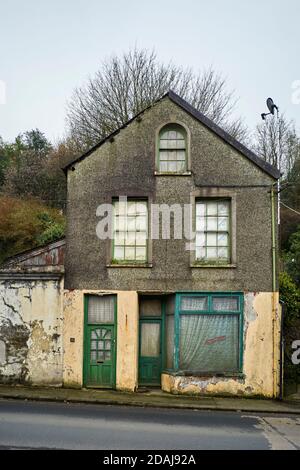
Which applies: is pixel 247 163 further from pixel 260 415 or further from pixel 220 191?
pixel 260 415

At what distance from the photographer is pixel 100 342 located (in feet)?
53.1

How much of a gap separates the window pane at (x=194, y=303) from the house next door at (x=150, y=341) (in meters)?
1.11

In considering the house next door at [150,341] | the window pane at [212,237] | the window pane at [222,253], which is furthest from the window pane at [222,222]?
the house next door at [150,341]

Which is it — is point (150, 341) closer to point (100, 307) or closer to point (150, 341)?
point (150, 341)

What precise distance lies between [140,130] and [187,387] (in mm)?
7994

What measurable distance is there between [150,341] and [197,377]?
1.97 meters

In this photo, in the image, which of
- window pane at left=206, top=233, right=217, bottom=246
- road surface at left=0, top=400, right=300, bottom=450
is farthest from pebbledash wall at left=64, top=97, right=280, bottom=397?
road surface at left=0, top=400, right=300, bottom=450

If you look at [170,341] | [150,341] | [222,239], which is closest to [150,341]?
[150,341]

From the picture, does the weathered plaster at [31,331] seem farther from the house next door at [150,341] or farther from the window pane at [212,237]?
the window pane at [212,237]

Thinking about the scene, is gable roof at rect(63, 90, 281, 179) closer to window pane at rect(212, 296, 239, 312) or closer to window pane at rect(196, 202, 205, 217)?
window pane at rect(196, 202, 205, 217)

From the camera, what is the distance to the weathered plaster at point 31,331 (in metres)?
16.0

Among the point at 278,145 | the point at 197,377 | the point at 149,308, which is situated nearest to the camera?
the point at 197,377
